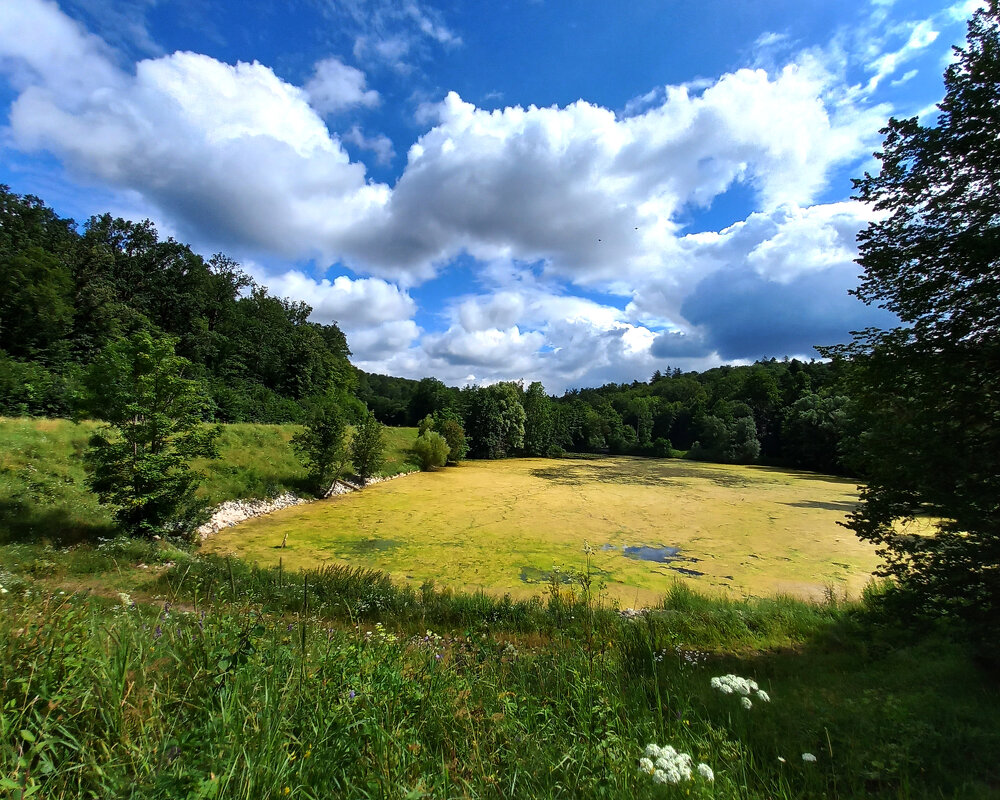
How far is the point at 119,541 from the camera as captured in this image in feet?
24.1

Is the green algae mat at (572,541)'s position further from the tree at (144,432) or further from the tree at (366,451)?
the tree at (144,432)

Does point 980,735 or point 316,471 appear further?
point 316,471

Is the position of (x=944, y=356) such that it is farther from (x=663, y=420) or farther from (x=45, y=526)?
(x=663, y=420)

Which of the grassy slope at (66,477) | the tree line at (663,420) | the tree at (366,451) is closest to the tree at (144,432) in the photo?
the grassy slope at (66,477)

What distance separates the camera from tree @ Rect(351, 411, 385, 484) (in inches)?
750

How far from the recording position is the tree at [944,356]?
3775 millimetres

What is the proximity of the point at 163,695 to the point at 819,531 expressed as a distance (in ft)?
50.2

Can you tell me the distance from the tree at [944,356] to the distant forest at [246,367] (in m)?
0.77

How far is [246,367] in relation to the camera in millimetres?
37094

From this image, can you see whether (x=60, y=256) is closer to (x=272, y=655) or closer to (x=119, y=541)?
(x=119, y=541)

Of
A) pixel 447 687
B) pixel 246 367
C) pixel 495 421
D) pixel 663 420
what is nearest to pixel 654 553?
pixel 447 687

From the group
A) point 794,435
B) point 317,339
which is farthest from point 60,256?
point 794,435

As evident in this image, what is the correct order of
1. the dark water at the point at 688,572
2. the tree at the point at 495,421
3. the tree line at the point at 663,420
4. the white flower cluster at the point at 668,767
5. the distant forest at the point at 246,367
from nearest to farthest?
the white flower cluster at the point at 668,767
the dark water at the point at 688,572
the distant forest at the point at 246,367
the tree line at the point at 663,420
the tree at the point at 495,421

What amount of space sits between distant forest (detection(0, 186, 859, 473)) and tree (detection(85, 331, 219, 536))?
0.80 meters
